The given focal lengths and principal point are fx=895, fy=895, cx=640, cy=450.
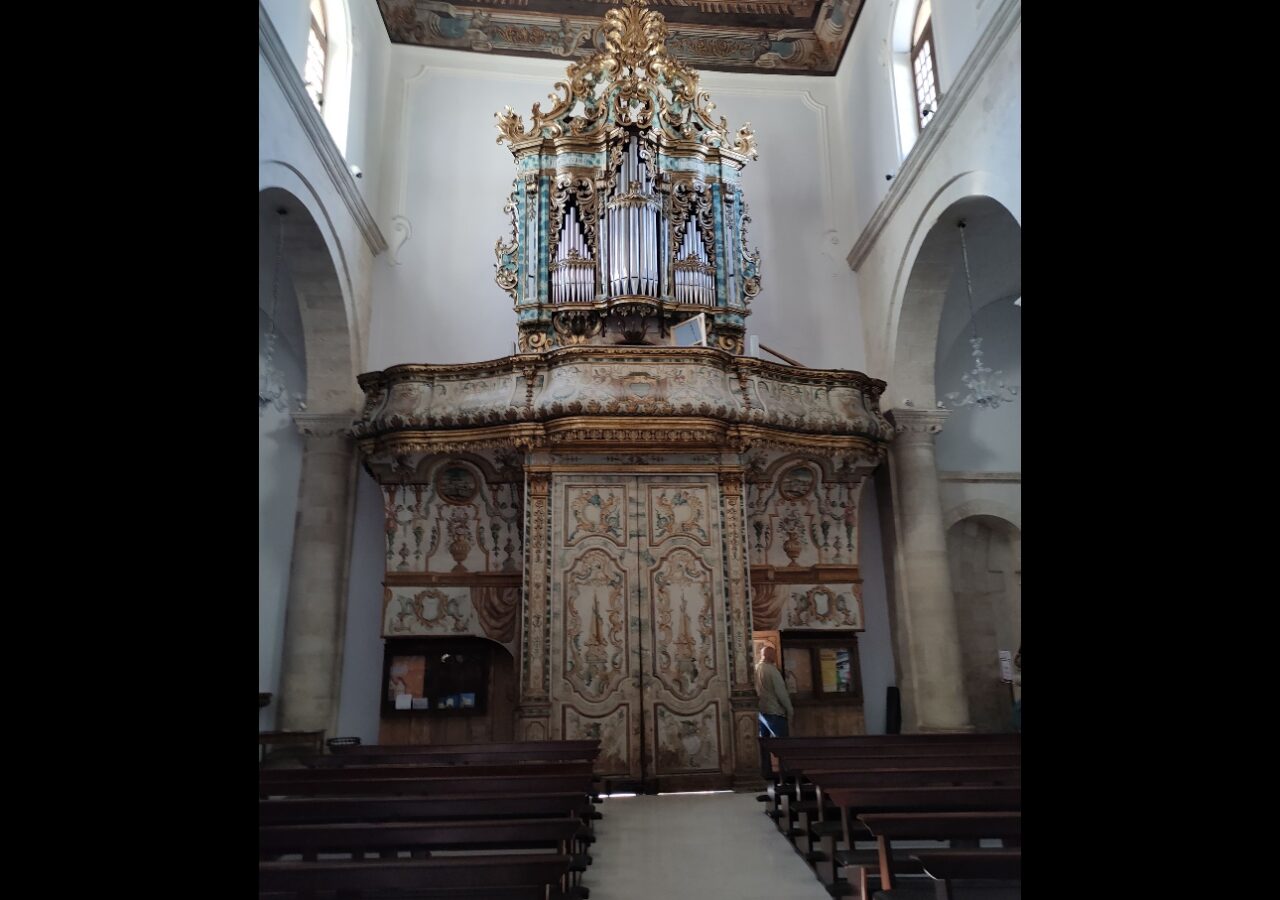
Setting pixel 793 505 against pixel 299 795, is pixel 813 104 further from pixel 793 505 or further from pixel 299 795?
pixel 299 795

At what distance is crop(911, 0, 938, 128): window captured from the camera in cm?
1145

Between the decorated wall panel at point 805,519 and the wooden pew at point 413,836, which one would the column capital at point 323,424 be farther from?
the wooden pew at point 413,836

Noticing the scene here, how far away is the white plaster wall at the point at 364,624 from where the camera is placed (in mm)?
11328

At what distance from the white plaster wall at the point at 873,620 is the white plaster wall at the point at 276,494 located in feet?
24.4

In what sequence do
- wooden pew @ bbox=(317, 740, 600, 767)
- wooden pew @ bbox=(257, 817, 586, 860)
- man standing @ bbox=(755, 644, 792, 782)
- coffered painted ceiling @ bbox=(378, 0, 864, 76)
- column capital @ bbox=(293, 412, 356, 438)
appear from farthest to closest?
1. coffered painted ceiling @ bbox=(378, 0, 864, 76)
2. column capital @ bbox=(293, 412, 356, 438)
3. man standing @ bbox=(755, 644, 792, 782)
4. wooden pew @ bbox=(317, 740, 600, 767)
5. wooden pew @ bbox=(257, 817, 586, 860)

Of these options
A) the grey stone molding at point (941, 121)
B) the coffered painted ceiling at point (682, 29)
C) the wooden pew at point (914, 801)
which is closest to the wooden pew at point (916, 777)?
the wooden pew at point (914, 801)

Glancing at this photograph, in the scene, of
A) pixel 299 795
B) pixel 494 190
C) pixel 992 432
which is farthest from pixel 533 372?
pixel 992 432

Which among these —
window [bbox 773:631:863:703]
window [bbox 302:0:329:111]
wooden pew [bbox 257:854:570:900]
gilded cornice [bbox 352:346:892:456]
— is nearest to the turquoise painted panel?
gilded cornice [bbox 352:346:892:456]

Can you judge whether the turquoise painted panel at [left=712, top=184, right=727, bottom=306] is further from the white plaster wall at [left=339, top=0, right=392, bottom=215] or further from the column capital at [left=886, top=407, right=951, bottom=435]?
the white plaster wall at [left=339, top=0, right=392, bottom=215]

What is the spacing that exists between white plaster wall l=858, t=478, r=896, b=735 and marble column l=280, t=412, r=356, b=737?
670 cm

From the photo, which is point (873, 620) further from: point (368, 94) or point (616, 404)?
point (368, 94)

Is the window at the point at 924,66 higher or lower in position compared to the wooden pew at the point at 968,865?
higher

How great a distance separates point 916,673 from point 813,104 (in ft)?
29.5
